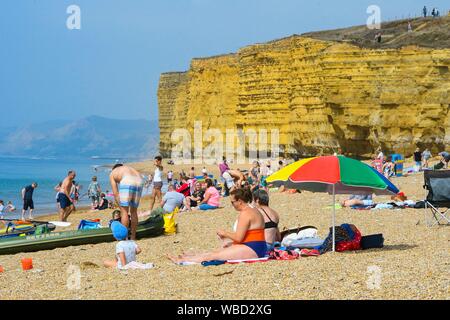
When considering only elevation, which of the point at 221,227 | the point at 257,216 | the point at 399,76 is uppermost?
the point at 399,76

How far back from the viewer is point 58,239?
12172 millimetres

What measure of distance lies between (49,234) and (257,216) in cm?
488

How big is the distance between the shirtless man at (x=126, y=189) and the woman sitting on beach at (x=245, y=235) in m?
2.57

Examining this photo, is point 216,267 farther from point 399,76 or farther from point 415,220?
point 399,76

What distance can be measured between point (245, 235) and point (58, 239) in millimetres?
4645

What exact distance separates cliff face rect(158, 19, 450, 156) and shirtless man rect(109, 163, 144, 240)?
2209 cm

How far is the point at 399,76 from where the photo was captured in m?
32.4

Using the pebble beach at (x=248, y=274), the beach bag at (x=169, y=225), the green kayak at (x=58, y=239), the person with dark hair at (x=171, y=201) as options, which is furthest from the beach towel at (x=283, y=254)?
the person with dark hair at (x=171, y=201)

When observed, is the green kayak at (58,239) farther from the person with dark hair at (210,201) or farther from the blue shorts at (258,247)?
the person with dark hair at (210,201)

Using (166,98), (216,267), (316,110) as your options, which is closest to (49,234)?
(216,267)

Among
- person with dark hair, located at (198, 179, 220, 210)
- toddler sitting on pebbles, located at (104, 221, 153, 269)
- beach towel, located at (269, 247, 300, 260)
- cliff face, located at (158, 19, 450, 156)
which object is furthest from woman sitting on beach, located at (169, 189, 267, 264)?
cliff face, located at (158, 19, 450, 156)

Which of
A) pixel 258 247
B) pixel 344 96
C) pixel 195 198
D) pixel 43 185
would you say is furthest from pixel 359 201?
pixel 43 185

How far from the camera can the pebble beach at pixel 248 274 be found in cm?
680
